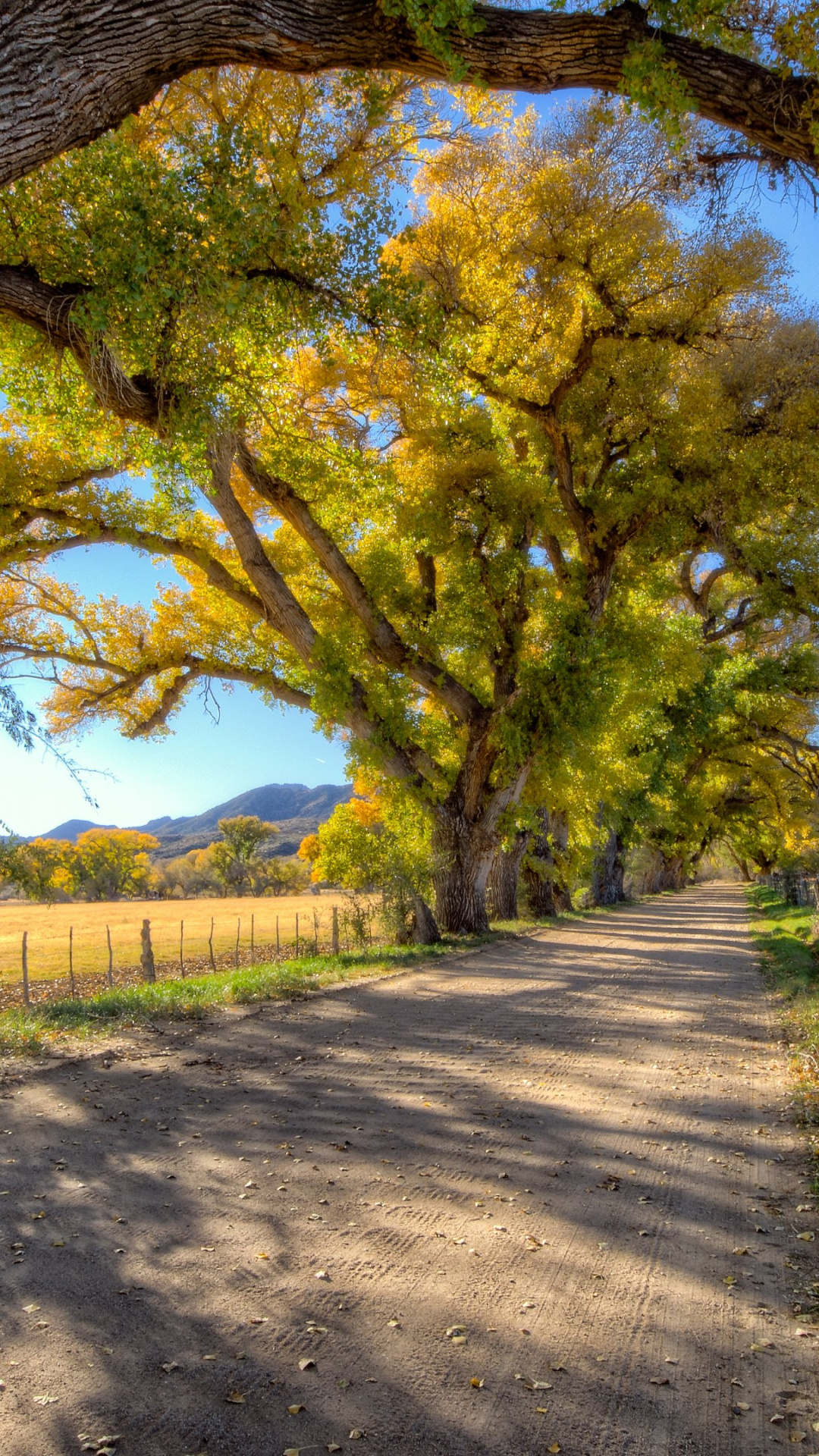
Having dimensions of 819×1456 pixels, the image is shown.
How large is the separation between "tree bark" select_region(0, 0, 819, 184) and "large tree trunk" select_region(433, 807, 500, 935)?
1319 cm

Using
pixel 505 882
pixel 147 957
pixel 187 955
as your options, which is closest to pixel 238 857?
pixel 187 955

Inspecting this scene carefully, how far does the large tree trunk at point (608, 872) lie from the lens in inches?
1433

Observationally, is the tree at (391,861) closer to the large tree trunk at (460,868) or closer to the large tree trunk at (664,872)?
the large tree trunk at (460,868)

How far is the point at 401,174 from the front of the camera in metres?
11.8

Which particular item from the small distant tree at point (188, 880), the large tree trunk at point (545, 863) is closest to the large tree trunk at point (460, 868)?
the large tree trunk at point (545, 863)

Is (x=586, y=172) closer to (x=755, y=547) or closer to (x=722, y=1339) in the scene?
(x=755, y=547)

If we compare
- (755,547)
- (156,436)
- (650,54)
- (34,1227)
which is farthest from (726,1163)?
(755,547)

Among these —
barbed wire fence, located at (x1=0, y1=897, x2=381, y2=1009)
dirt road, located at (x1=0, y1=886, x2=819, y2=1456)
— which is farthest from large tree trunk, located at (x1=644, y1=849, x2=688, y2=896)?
dirt road, located at (x1=0, y1=886, x2=819, y2=1456)

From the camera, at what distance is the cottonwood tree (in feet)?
25.9

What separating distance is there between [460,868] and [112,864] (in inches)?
2634

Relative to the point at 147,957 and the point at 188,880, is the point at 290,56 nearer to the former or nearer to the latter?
the point at 147,957

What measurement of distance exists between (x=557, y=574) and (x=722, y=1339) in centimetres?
1675

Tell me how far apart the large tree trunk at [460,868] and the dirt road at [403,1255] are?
9.72 meters

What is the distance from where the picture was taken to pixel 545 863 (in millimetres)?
25922
